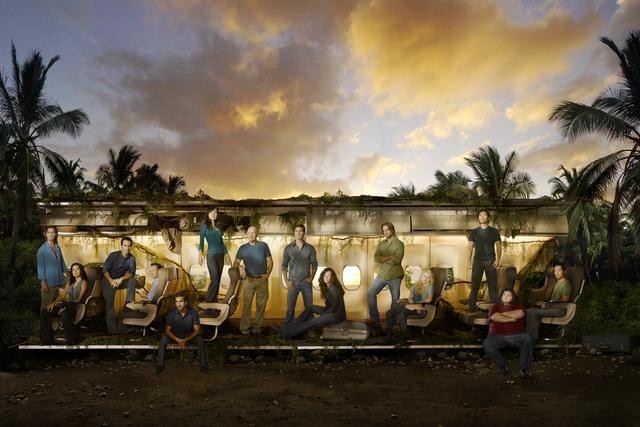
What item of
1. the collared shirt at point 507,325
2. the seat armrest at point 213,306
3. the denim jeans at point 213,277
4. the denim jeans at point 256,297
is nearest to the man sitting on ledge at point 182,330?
the seat armrest at point 213,306

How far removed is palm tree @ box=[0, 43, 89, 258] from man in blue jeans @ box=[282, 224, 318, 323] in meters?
13.7

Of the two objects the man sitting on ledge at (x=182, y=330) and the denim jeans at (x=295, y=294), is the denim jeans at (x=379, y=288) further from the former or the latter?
the man sitting on ledge at (x=182, y=330)

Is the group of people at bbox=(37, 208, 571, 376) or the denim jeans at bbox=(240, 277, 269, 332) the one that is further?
the denim jeans at bbox=(240, 277, 269, 332)

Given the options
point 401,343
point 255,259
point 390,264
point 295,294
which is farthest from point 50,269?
point 401,343

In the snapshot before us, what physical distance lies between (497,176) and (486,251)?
1863 centimetres

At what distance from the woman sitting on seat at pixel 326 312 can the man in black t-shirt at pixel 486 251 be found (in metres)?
2.84

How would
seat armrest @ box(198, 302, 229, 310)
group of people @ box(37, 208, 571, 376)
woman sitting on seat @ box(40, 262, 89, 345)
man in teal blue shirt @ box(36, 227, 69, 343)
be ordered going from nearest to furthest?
1. woman sitting on seat @ box(40, 262, 89, 345)
2. group of people @ box(37, 208, 571, 376)
3. seat armrest @ box(198, 302, 229, 310)
4. man in teal blue shirt @ box(36, 227, 69, 343)

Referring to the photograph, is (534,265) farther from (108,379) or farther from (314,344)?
(108,379)

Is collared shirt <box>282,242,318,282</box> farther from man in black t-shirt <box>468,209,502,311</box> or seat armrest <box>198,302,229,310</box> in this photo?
man in black t-shirt <box>468,209,502,311</box>

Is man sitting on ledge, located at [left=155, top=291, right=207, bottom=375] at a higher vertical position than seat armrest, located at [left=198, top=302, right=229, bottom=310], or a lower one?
lower

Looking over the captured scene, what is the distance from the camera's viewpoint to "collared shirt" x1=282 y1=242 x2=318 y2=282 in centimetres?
→ 954

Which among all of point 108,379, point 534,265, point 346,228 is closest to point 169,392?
point 108,379

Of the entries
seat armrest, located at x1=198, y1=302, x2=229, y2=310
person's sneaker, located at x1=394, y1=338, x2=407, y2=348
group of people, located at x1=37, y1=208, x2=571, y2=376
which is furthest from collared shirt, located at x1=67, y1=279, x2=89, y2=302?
person's sneaker, located at x1=394, y1=338, x2=407, y2=348

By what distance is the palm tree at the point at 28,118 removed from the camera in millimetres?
19438
